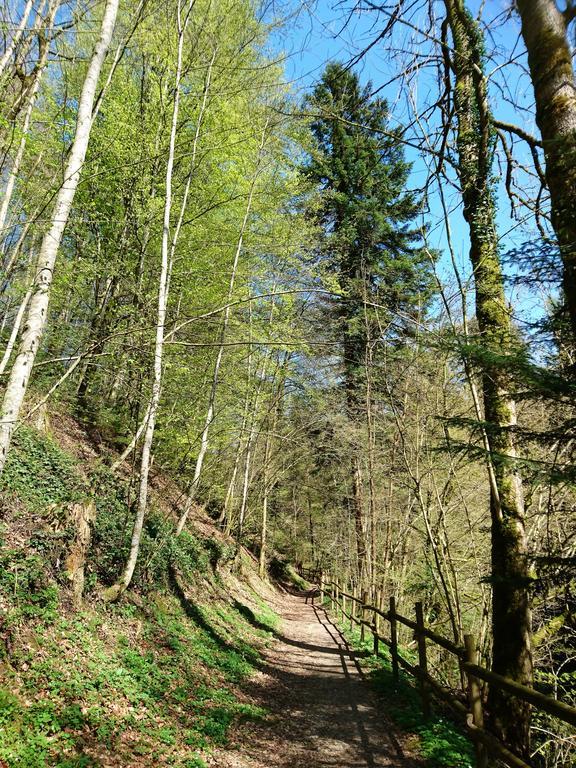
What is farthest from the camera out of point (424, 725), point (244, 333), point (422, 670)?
point (244, 333)

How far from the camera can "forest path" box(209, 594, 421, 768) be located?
13.8 ft

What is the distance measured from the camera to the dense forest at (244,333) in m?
3.40

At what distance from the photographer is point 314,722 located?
5262 millimetres

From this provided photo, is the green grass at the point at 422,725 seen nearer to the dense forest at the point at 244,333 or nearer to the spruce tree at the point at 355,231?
the dense forest at the point at 244,333

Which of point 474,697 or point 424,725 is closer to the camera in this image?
point 474,697

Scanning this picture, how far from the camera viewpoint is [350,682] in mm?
6805

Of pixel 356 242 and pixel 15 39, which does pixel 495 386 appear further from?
pixel 356 242

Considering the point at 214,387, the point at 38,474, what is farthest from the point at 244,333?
the point at 38,474

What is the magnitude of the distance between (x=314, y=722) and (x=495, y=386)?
4585mm

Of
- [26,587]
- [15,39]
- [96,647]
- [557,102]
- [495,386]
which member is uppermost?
[15,39]

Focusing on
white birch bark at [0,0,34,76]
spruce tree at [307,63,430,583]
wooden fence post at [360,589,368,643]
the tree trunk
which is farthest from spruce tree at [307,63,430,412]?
white birch bark at [0,0,34,76]

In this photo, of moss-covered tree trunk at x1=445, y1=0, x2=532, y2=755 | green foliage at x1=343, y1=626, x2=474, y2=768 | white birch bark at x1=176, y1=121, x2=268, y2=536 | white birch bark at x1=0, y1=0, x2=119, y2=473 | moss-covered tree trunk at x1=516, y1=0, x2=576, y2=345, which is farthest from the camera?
white birch bark at x1=176, y1=121, x2=268, y2=536

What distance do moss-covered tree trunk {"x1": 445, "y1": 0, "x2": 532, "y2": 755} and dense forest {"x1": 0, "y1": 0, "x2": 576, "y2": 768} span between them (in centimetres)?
3

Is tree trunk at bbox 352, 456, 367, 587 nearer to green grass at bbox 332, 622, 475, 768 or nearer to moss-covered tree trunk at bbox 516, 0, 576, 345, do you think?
green grass at bbox 332, 622, 475, 768
